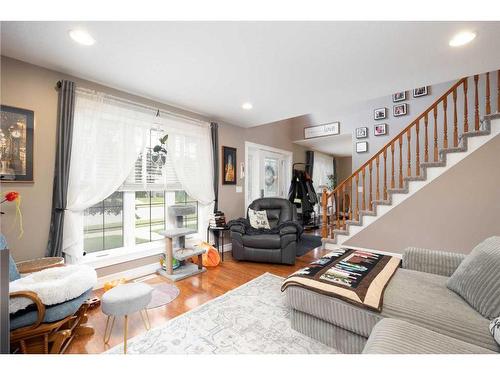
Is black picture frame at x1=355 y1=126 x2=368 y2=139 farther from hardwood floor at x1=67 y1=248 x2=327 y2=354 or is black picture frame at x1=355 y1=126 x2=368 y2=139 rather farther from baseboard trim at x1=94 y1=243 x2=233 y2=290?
baseboard trim at x1=94 y1=243 x2=233 y2=290

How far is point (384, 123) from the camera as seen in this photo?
Result: 4195mm

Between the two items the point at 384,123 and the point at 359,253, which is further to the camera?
the point at 384,123

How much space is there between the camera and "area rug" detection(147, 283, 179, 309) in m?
2.09

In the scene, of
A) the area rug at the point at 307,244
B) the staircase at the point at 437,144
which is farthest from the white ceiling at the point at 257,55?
the area rug at the point at 307,244

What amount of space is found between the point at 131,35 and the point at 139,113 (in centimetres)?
123

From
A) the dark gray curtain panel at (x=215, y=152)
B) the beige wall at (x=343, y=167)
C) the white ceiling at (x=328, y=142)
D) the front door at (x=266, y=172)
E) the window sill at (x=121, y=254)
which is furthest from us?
the beige wall at (x=343, y=167)

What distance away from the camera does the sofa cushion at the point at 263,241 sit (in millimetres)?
3049

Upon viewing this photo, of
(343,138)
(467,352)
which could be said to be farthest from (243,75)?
(343,138)

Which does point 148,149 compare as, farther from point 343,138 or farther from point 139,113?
point 343,138

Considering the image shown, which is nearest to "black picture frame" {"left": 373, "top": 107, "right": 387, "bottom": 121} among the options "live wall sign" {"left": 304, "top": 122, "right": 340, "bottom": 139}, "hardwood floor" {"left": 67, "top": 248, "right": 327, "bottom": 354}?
"live wall sign" {"left": 304, "top": 122, "right": 340, "bottom": 139}

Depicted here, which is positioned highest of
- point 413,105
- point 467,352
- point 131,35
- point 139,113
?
point 413,105

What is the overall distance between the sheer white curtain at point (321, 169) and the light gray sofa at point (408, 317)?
4785 mm

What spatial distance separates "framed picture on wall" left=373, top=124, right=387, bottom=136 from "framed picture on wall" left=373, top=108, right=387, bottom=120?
16 centimetres

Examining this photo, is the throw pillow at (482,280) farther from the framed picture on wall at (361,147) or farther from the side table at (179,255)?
the framed picture on wall at (361,147)
